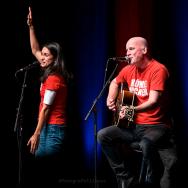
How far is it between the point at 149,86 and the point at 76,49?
171cm

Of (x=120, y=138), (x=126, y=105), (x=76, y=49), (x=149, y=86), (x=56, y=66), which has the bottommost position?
(x=120, y=138)

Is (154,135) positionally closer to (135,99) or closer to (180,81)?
(135,99)

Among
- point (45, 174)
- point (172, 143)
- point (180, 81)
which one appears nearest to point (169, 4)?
point (180, 81)

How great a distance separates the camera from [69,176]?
189 inches

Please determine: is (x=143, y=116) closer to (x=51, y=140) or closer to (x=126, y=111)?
(x=126, y=111)

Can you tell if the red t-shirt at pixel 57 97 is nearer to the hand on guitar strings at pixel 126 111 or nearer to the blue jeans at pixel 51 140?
the blue jeans at pixel 51 140

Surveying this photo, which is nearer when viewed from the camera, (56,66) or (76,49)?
(56,66)

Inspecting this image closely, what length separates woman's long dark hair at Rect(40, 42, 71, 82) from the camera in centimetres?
380

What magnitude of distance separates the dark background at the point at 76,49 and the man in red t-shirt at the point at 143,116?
866 mm

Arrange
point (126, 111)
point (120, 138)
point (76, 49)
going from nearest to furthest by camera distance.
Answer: point (126, 111)
point (120, 138)
point (76, 49)

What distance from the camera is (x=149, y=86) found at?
383 centimetres

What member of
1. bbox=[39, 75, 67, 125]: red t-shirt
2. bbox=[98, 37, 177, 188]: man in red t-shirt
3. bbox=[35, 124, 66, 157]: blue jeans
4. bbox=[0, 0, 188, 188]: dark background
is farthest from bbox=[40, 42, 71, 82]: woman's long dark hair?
bbox=[0, 0, 188, 188]: dark background

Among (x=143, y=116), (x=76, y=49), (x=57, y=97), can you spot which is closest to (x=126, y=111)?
(x=143, y=116)

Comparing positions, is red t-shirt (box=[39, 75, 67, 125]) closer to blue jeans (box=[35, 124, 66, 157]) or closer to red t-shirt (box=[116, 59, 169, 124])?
blue jeans (box=[35, 124, 66, 157])
